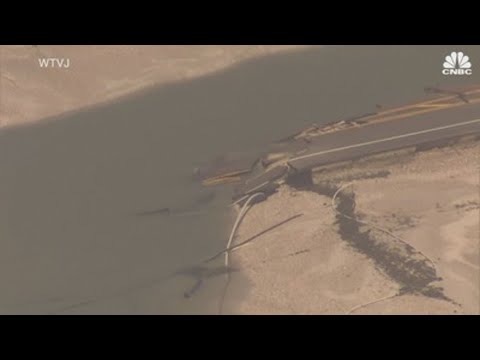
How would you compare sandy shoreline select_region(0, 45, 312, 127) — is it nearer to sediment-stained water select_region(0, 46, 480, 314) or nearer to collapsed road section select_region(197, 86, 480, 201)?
sediment-stained water select_region(0, 46, 480, 314)

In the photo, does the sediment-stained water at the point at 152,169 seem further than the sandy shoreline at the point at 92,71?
No

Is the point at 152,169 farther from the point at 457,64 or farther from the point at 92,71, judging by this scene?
the point at 457,64

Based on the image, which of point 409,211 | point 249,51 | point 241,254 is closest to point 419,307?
point 409,211

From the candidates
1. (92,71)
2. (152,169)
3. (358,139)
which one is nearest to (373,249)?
(358,139)

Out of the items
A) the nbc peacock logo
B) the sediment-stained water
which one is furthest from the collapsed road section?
the nbc peacock logo

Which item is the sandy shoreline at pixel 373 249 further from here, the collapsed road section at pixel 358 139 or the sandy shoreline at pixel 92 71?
the sandy shoreline at pixel 92 71

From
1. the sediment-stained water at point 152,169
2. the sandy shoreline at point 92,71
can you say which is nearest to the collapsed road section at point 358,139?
the sediment-stained water at point 152,169
